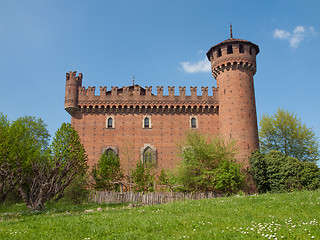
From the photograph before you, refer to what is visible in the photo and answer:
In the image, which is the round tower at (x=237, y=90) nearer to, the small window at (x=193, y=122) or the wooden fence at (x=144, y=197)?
the small window at (x=193, y=122)

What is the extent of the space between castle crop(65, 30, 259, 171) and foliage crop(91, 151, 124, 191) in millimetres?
2224

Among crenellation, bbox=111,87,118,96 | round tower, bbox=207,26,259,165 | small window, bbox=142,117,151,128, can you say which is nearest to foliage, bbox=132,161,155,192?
small window, bbox=142,117,151,128

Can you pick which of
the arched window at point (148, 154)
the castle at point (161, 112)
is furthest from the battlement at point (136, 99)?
the arched window at point (148, 154)

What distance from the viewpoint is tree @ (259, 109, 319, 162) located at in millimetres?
33312

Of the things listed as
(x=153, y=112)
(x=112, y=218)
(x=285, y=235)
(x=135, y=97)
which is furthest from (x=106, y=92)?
(x=285, y=235)

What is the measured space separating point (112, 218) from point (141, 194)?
9727 millimetres

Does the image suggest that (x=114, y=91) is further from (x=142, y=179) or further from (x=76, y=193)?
(x=76, y=193)

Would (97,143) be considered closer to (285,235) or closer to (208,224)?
(208,224)

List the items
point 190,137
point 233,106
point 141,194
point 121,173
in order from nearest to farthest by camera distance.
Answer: point 141,194
point 190,137
point 121,173
point 233,106

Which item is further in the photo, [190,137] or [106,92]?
[106,92]

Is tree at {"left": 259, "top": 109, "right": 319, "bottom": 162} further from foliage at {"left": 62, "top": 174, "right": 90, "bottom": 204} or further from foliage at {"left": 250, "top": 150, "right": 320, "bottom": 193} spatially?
foliage at {"left": 62, "top": 174, "right": 90, "bottom": 204}

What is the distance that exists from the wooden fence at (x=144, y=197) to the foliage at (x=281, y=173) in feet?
19.9

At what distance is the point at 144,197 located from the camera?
19.8 meters

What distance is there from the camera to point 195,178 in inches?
862
